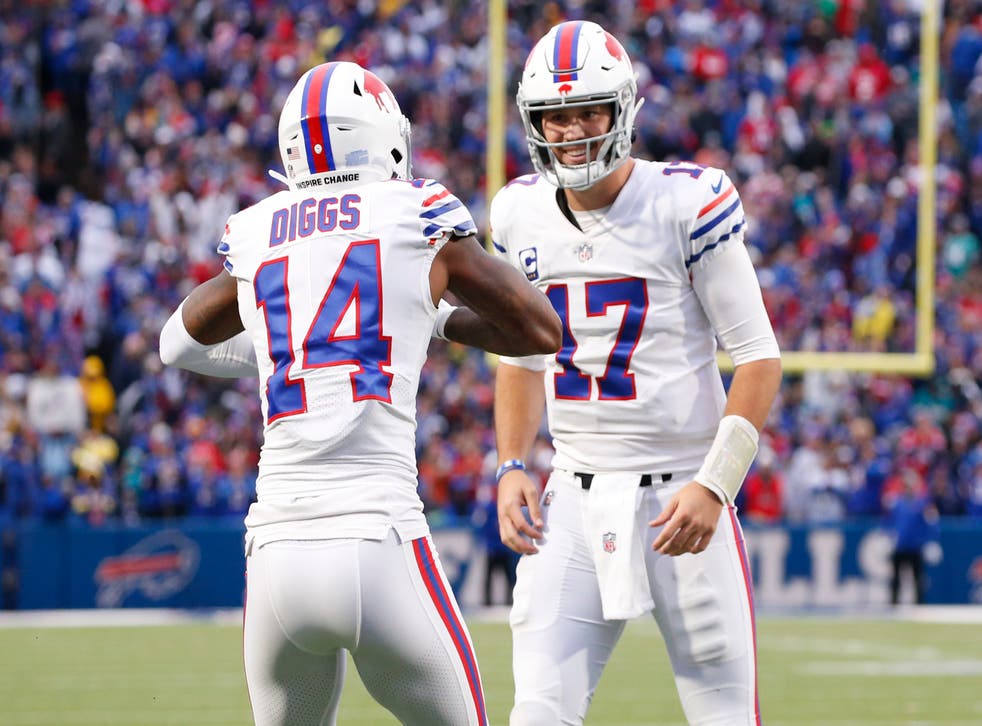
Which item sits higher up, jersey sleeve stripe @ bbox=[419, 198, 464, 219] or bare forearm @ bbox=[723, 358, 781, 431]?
jersey sleeve stripe @ bbox=[419, 198, 464, 219]

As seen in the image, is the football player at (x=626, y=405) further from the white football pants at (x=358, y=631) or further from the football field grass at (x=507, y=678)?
the football field grass at (x=507, y=678)

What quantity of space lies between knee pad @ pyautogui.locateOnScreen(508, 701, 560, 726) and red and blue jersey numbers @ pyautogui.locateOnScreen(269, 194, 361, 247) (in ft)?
3.73

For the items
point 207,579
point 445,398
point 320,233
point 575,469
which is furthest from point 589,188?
point 445,398

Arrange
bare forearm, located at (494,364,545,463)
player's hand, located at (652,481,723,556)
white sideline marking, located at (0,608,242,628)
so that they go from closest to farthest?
player's hand, located at (652,481,723,556) < bare forearm, located at (494,364,545,463) < white sideline marking, located at (0,608,242,628)

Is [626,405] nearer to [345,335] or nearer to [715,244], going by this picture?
[715,244]

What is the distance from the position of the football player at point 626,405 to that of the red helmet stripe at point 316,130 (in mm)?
765

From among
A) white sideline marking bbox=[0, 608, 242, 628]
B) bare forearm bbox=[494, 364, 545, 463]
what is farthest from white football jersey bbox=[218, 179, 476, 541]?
white sideline marking bbox=[0, 608, 242, 628]

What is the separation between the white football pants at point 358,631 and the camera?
9.53ft

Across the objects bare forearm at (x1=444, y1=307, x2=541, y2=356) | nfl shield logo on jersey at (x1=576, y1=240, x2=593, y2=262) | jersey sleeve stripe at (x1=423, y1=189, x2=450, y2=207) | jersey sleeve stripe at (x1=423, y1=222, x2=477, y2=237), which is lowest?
bare forearm at (x1=444, y1=307, x2=541, y2=356)

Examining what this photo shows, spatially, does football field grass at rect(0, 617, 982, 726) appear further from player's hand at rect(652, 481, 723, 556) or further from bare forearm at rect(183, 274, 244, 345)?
bare forearm at rect(183, 274, 244, 345)

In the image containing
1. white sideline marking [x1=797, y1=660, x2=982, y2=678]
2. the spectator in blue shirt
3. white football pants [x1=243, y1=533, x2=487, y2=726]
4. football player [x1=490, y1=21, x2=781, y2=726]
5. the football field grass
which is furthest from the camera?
the spectator in blue shirt

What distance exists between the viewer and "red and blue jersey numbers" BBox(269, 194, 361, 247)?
3.04m

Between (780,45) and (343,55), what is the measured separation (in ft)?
17.6

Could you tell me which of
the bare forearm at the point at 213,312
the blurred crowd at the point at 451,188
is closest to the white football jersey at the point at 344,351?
the bare forearm at the point at 213,312
